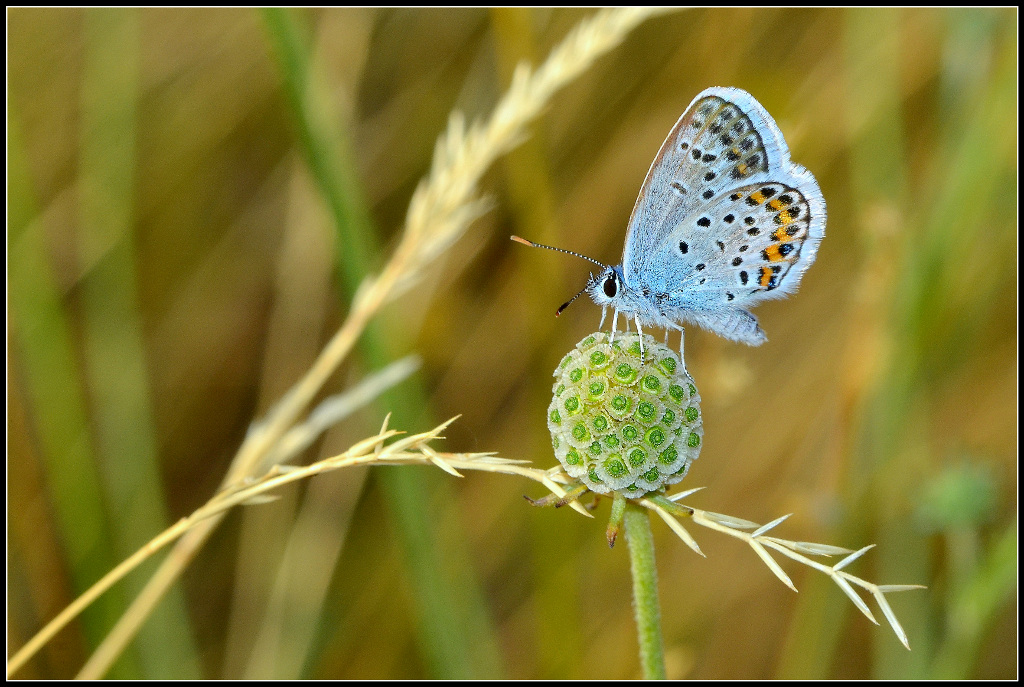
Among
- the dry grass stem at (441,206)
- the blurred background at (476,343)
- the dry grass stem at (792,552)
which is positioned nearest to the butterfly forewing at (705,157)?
the dry grass stem at (441,206)

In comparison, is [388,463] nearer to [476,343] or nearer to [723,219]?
[723,219]

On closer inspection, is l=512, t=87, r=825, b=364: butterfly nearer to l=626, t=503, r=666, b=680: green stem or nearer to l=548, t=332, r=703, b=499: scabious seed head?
l=548, t=332, r=703, b=499: scabious seed head

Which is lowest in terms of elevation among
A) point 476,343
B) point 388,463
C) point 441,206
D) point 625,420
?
point 476,343

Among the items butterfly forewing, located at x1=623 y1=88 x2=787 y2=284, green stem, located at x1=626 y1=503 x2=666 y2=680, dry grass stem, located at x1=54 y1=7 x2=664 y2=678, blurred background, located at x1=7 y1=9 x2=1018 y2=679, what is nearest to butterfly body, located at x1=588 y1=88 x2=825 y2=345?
butterfly forewing, located at x1=623 y1=88 x2=787 y2=284

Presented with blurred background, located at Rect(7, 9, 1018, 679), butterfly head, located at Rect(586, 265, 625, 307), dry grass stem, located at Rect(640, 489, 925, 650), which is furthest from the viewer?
blurred background, located at Rect(7, 9, 1018, 679)

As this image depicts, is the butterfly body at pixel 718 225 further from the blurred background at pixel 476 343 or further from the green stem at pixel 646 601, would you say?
the blurred background at pixel 476 343

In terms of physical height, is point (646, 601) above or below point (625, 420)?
below

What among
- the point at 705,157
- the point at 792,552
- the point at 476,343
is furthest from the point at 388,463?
the point at 476,343
